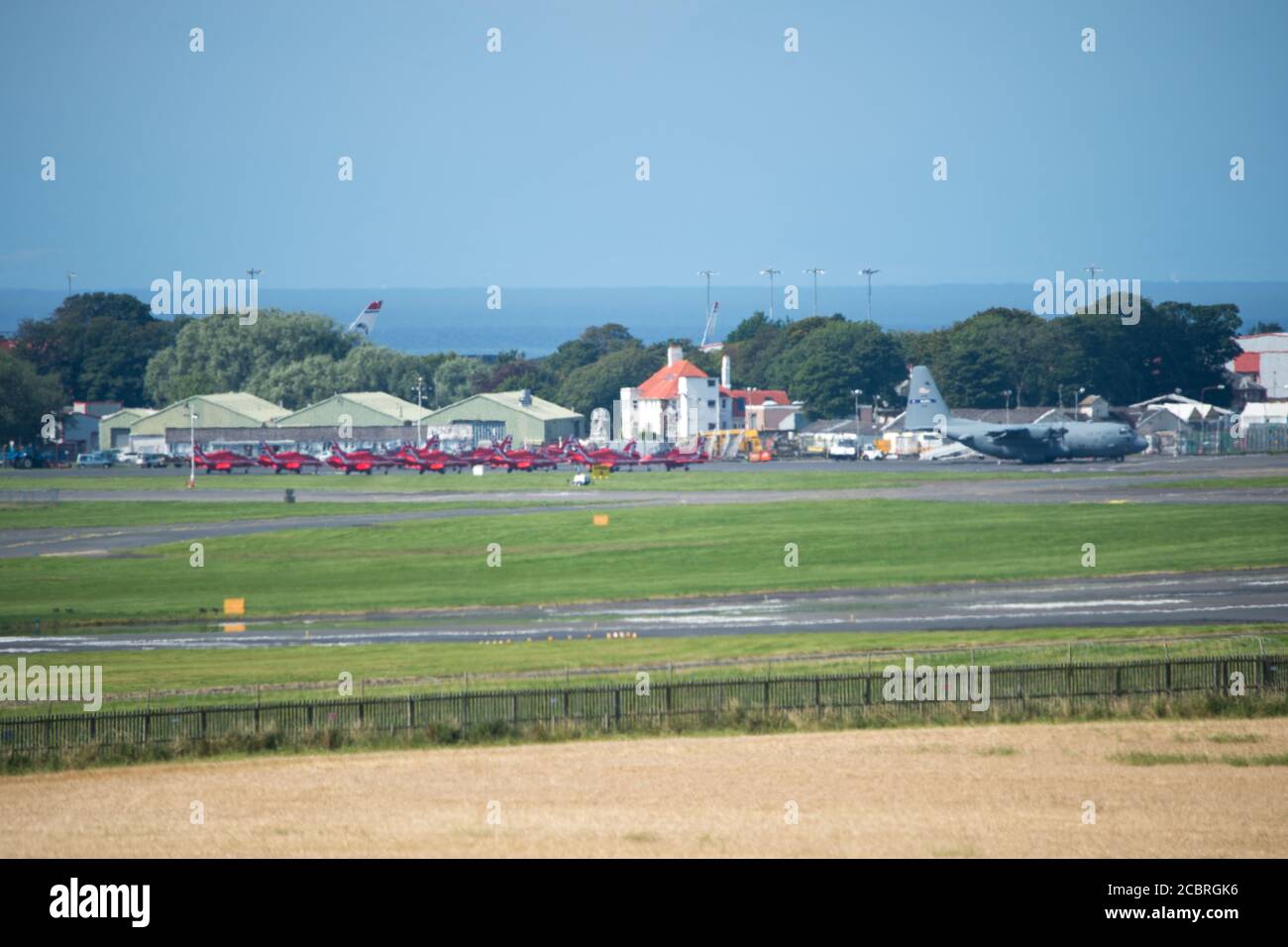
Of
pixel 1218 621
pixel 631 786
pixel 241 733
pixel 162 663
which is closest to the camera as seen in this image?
pixel 631 786

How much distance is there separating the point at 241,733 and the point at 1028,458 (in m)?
102

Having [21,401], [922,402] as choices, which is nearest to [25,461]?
[21,401]

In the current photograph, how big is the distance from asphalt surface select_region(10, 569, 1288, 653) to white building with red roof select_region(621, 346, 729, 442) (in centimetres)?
12922

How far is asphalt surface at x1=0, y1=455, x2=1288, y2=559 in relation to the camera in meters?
77.9

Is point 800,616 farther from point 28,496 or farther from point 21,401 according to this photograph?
point 21,401

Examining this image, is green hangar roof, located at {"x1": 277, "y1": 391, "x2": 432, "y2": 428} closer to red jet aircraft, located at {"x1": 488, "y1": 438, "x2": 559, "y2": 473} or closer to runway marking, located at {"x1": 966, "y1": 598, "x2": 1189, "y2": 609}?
red jet aircraft, located at {"x1": 488, "y1": 438, "x2": 559, "y2": 473}

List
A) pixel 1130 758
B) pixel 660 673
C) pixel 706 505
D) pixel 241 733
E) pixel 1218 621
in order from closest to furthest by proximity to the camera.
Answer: pixel 1130 758 → pixel 241 733 → pixel 660 673 → pixel 1218 621 → pixel 706 505

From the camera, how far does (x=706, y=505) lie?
3489 inches

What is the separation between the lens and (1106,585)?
2211 inches

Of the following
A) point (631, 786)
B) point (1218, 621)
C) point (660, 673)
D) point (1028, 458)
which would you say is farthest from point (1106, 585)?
point (1028, 458)

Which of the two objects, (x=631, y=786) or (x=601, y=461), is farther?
(x=601, y=461)

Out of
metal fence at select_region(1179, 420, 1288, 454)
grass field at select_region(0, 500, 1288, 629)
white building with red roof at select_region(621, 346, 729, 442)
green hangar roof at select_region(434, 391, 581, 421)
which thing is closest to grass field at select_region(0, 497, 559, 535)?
grass field at select_region(0, 500, 1288, 629)

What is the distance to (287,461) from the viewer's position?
137 metres
